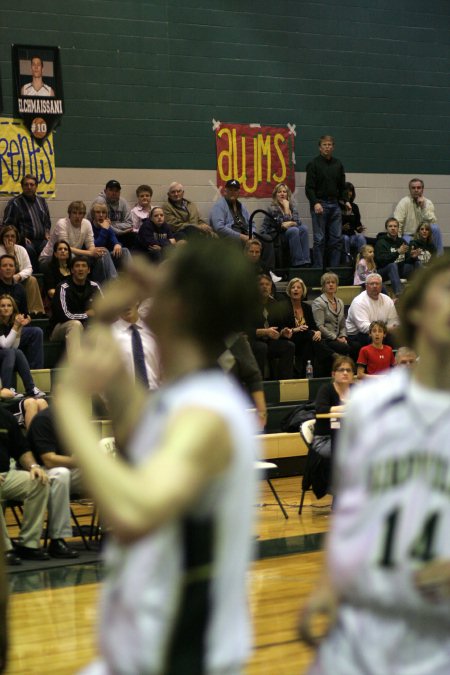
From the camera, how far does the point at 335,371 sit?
30.6ft

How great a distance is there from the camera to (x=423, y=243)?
14.7 m

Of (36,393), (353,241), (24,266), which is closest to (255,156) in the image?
(353,241)

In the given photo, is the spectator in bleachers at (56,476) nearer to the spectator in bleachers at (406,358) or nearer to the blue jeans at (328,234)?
the spectator in bleachers at (406,358)

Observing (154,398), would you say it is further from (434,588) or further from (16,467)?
(16,467)

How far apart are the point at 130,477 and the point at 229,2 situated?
14.4 metres

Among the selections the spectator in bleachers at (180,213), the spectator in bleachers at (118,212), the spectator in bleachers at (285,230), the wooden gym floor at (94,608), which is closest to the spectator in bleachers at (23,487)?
the wooden gym floor at (94,608)

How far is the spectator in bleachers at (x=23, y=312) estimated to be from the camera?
34.4ft

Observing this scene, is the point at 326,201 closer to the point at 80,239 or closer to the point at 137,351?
the point at 80,239

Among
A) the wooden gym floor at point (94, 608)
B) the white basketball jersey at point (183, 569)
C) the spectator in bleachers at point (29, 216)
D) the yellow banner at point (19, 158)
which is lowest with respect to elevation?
the wooden gym floor at point (94, 608)

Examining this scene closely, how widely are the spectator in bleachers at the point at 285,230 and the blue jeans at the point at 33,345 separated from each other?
4161mm

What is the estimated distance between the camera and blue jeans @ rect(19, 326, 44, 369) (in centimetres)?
1048

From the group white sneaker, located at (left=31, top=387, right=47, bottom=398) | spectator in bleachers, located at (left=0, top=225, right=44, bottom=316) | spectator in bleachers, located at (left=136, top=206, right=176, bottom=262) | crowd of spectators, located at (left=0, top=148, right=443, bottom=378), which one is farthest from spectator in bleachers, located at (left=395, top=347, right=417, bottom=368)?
spectator in bleachers, located at (left=136, top=206, right=176, bottom=262)

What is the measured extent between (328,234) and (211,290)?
1311 cm

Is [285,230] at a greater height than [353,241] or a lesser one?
greater
